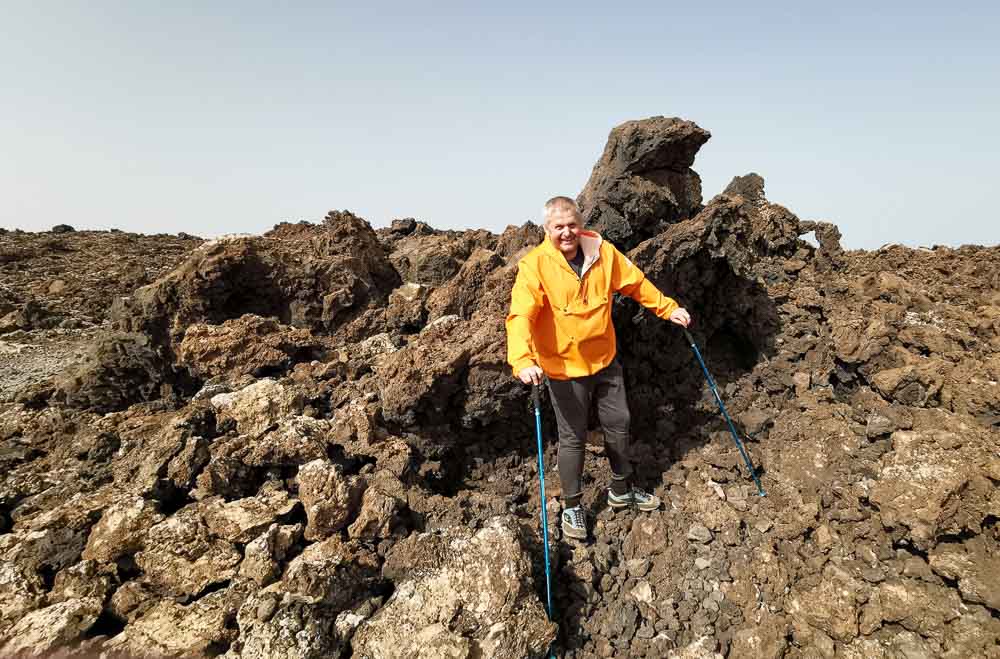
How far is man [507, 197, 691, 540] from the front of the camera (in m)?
3.51

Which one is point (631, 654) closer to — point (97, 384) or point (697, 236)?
point (697, 236)

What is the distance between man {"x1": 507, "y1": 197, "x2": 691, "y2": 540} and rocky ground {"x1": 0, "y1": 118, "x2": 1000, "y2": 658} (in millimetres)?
608

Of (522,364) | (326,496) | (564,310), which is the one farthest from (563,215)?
(326,496)

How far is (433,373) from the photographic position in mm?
4355

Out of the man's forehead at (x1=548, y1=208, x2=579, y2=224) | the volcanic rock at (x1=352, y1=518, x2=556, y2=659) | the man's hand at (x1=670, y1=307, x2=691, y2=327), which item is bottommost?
the volcanic rock at (x1=352, y1=518, x2=556, y2=659)

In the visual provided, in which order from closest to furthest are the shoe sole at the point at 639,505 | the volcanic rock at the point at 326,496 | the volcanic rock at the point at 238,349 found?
1. the volcanic rock at the point at 326,496
2. the shoe sole at the point at 639,505
3. the volcanic rock at the point at 238,349

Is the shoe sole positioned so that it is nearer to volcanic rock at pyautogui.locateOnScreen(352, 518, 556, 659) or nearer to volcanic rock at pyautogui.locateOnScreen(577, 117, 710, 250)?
volcanic rock at pyautogui.locateOnScreen(352, 518, 556, 659)

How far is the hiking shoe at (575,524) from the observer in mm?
3884

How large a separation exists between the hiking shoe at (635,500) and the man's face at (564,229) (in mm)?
2337

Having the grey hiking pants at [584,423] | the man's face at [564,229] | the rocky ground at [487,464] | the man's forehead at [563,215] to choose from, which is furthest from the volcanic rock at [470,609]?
the man's forehead at [563,215]

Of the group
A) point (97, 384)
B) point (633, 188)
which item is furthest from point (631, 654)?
point (97, 384)

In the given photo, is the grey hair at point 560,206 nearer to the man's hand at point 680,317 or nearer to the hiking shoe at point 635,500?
the man's hand at point 680,317

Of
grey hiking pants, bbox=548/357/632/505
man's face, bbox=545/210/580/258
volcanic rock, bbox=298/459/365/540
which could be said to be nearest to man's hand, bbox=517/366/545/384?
grey hiking pants, bbox=548/357/632/505

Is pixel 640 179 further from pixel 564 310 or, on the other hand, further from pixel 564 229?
pixel 564 310
